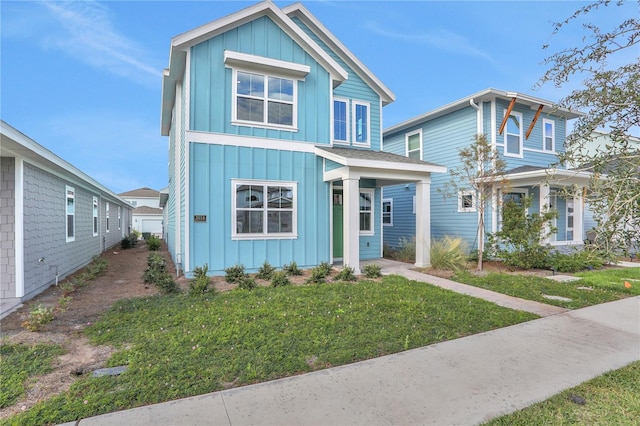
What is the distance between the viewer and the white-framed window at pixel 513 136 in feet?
44.0

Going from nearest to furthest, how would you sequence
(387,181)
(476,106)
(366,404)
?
A: (366,404) → (387,181) → (476,106)

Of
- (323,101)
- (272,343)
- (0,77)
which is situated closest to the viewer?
(272,343)

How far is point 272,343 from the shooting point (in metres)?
4.19

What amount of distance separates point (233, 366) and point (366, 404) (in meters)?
1.48

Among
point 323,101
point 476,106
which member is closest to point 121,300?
point 323,101

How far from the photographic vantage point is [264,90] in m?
9.20

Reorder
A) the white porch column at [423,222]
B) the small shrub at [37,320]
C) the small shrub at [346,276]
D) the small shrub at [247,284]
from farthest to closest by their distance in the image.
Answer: the white porch column at [423,222]
the small shrub at [346,276]
the small shrub at [247,284]
the small shrub at [37,320]

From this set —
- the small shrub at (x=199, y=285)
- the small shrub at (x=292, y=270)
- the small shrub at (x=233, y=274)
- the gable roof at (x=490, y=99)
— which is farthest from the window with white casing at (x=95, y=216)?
the gable roof at (x=490, y=99)

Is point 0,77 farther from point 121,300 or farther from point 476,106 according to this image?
point 476,106

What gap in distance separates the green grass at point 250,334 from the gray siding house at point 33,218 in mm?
2275

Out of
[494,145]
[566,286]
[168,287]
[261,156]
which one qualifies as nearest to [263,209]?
[261,156]

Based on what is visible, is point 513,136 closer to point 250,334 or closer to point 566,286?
point 566,286

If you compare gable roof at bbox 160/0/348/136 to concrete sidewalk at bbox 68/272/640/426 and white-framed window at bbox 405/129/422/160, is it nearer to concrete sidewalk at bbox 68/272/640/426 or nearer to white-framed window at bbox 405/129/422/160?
white-framed window at bbox 405/129/422/160

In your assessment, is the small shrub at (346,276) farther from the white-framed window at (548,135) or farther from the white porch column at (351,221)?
the white-framed window at (548,135)
